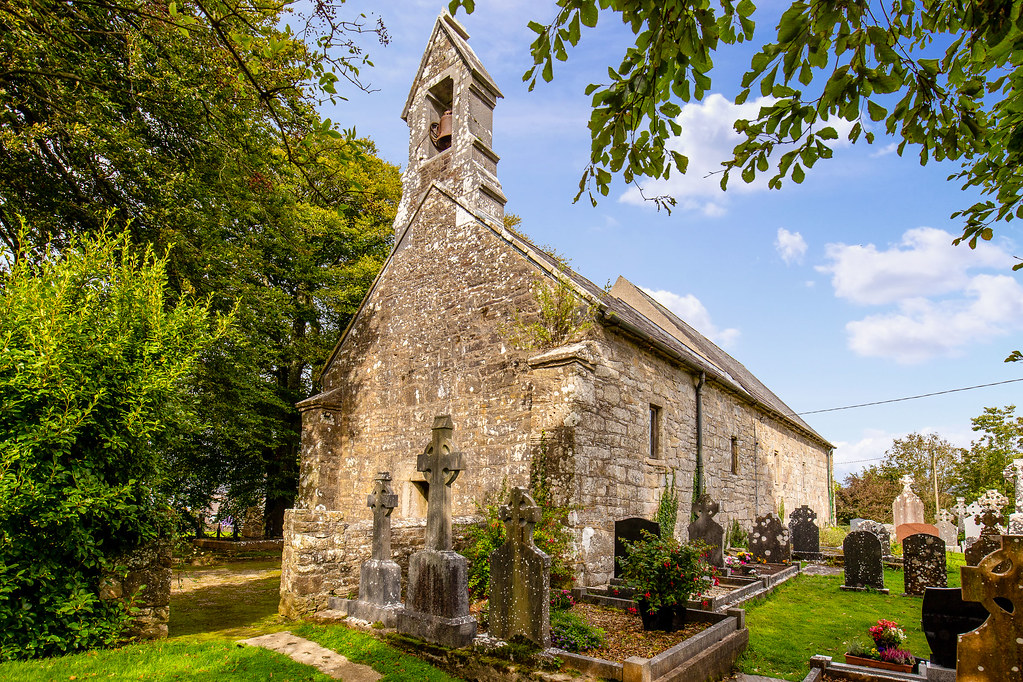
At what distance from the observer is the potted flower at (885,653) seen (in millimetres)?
5691

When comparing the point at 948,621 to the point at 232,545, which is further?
the point at 232,545

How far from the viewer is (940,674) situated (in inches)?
205

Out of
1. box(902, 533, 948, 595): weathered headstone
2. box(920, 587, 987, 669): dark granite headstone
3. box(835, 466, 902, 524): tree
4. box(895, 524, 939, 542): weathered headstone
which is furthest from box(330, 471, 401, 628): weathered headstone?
box(835, 466, 902, 524): tree

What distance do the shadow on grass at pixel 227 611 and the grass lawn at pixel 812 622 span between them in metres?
5.93

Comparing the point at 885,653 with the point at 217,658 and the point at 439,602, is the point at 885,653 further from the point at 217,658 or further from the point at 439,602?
the point at 217,658

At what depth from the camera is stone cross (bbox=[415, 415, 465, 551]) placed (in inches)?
266

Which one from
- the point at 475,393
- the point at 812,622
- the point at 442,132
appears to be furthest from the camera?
the point at 442,132

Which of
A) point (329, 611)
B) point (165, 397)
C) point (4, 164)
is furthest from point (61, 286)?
point (329, 611)

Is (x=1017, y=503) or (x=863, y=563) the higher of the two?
(x=1017, y=503)

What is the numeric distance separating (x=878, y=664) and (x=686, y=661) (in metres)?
2.01

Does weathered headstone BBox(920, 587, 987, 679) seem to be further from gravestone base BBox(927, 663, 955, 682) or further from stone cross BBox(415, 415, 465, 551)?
stone cross BBox(415, 415, 465, 551)

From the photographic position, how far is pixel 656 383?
38.0ft

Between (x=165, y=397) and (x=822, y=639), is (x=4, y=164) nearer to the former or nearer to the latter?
(x=165, y=397)

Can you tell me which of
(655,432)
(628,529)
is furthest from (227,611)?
(655,432)
